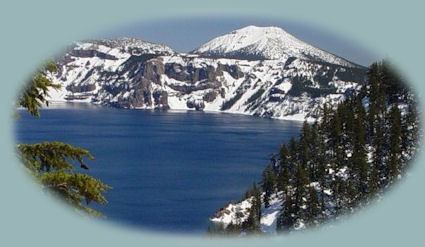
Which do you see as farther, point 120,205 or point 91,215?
point 120,205

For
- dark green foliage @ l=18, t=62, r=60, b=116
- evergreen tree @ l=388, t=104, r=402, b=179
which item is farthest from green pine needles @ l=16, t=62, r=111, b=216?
evergreen tree @ l=388, t=104, r=402, b=179

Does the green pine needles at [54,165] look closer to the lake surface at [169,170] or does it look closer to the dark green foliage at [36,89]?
the dark green foliage at [36,89]

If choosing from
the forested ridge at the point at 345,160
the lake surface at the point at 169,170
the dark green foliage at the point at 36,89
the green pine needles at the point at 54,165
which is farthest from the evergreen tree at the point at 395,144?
the dark green foliage at the point at 36,89

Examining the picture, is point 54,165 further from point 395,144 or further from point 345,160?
point 345,160

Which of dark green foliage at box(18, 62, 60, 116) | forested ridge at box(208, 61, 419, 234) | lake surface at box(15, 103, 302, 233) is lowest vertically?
lake surface at box(15, 103, 302, 233)

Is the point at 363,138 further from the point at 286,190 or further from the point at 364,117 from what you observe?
the point at 286,190

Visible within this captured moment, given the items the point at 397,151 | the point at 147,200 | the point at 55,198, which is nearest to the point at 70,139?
the point at 147,200

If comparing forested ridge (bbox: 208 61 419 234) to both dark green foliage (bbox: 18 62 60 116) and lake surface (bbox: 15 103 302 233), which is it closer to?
lake surface (bbox: 15 103 302 233)

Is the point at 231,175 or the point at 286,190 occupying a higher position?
the point at 286,190

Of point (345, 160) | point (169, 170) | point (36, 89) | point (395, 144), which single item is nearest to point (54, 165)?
point (36, 89)
